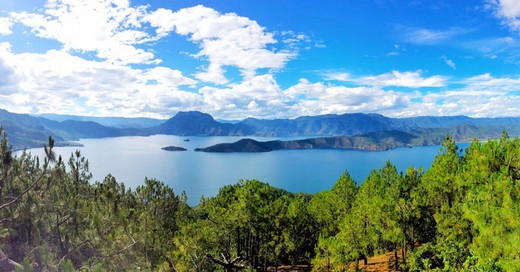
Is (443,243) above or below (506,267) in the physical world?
below

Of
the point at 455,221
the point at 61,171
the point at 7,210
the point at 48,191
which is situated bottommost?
the point at 455,221

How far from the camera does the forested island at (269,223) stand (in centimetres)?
1412

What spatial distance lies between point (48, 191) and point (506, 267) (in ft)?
79.0

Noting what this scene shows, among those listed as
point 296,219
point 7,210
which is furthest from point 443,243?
point 7,210

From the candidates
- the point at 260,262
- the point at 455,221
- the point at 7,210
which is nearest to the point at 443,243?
the point at 455,221

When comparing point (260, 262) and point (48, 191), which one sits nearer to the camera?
point (48, 191)

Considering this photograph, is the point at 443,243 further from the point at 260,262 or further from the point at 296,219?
the point at 260,262

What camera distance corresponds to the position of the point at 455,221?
79.5ft

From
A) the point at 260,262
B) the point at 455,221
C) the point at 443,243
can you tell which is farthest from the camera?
the point at 260,262

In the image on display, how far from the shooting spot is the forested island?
14117 mm

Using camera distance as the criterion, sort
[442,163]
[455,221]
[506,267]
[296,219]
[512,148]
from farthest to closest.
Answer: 1. [296,219]
2. [442,163]
3. [455,221]
4. [512,148]
5. [506,267]

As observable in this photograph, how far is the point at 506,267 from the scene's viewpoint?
45.0 ft

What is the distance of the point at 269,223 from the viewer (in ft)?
102

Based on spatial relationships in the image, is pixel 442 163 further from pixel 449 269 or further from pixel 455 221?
pixel 449 269
